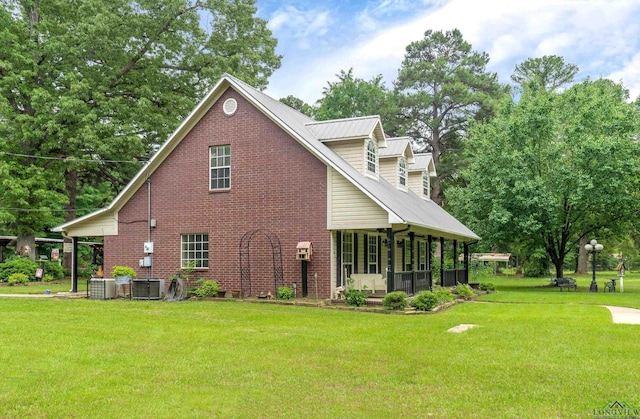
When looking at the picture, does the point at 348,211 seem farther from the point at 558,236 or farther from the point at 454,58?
the point at 454,58

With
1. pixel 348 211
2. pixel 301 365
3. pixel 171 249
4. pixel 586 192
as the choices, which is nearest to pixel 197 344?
pixel 301 365

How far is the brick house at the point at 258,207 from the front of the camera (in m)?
17.0

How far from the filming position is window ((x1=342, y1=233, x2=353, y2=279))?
18.3 metres

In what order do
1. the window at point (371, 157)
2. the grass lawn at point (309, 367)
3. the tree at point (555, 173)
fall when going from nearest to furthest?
the grass lawn at point (309, 367) → the window at point (371, 157) → the tree at point (555, 173)

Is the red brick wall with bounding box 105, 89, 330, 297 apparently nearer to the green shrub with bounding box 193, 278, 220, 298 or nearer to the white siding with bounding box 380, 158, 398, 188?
the green shrub with bounding box 193, 278, 220, 298

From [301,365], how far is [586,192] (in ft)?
71.9

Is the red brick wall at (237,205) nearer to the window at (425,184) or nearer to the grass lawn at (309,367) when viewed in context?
the grass lawn at (309,367)

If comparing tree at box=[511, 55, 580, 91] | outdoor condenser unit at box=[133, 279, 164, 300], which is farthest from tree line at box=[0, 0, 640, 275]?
tree at box=[511, 55, 580, 91]

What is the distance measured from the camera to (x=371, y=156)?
66.1ft

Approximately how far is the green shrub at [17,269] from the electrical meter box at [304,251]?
54.9 feet

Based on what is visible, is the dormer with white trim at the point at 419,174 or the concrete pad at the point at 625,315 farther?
the dormer with white trim at the point at 419,174

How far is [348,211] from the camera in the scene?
54.9 feet

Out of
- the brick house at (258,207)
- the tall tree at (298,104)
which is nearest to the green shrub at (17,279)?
the brick house at (258,207)

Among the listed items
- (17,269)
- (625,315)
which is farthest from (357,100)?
(625,315)
